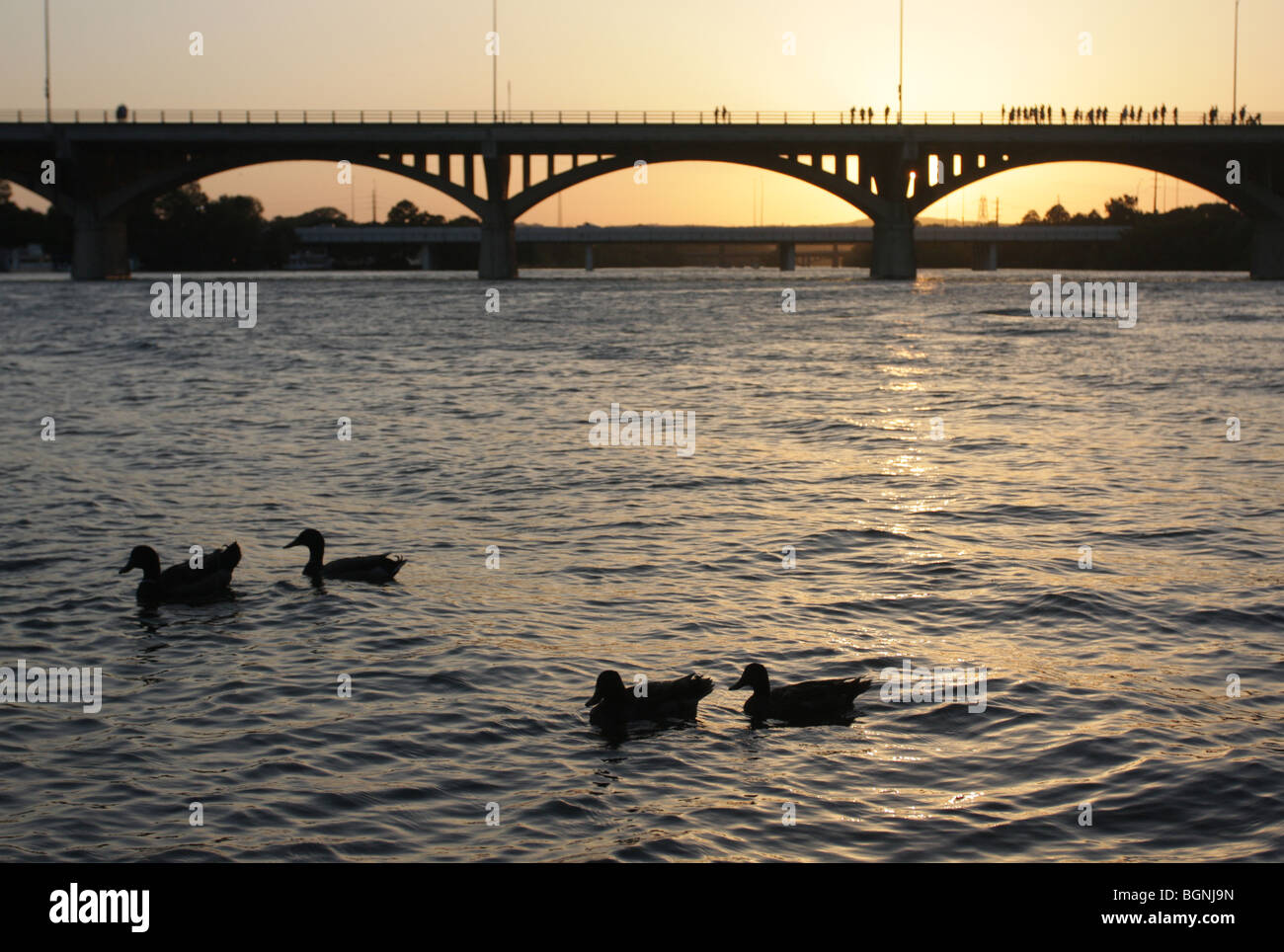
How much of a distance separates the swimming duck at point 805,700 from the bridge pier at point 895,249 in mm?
98919

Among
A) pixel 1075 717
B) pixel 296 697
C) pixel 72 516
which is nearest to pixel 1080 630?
pixel 1075 717

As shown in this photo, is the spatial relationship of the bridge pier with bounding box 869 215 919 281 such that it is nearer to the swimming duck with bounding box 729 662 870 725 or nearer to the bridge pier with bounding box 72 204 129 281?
the bridge pier with bounding box 72 204 129 281

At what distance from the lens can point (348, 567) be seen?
1356 centimetres

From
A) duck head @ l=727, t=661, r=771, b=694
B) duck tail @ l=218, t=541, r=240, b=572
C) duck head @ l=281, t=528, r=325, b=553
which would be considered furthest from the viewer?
duck head @ l=281, t=528, r=325, b=553

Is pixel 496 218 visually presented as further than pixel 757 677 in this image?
Yes

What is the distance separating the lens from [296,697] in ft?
33.3

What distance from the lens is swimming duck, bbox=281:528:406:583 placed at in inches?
532

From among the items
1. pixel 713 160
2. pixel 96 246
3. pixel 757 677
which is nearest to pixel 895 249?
pixel 713 160

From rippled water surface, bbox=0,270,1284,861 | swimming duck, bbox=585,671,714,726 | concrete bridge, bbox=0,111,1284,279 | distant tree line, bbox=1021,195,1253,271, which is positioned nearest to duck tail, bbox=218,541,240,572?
rippled water surface, bbox=0,270,1284,861

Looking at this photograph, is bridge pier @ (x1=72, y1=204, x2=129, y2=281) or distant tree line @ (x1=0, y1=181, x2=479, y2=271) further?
distant tree line @ (x1=0, y1=181, x2=479, y2=271)

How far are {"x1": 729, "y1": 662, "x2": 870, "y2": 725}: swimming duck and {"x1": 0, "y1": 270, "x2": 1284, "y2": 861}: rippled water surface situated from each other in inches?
7.1

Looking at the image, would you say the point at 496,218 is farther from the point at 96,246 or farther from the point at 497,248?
the point at 96,246

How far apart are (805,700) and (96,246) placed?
103952 millimetres
